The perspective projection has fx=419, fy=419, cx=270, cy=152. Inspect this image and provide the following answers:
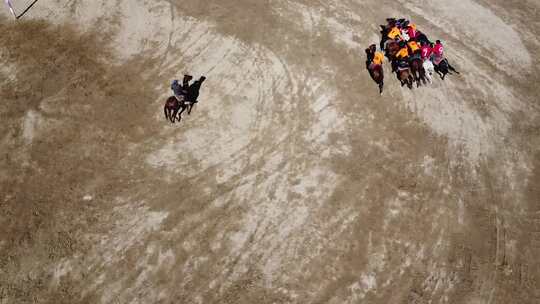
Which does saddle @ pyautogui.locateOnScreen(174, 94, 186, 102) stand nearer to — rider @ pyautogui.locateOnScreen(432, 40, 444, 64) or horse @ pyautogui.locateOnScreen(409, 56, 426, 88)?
horse @ pyautogui.locateOnScreen(409, 56, 426, 88)

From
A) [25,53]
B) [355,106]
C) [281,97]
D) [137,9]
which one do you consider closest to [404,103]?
[355,106]

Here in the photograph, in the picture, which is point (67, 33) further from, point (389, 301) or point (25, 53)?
point (389, 301)

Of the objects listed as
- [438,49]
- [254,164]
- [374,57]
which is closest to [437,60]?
[438,49]

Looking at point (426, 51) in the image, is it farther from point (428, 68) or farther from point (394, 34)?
point (394, 34)

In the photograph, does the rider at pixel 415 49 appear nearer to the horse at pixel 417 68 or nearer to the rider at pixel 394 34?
the horse at pixel 417 68

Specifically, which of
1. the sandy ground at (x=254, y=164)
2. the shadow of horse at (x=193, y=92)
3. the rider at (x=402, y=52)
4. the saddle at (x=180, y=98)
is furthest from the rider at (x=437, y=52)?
the saddle at (x=180, y=98)

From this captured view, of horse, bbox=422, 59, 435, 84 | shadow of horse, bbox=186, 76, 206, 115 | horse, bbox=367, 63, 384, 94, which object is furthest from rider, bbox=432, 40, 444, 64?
shadow of horse, bbox=186, 76, 206, 115
